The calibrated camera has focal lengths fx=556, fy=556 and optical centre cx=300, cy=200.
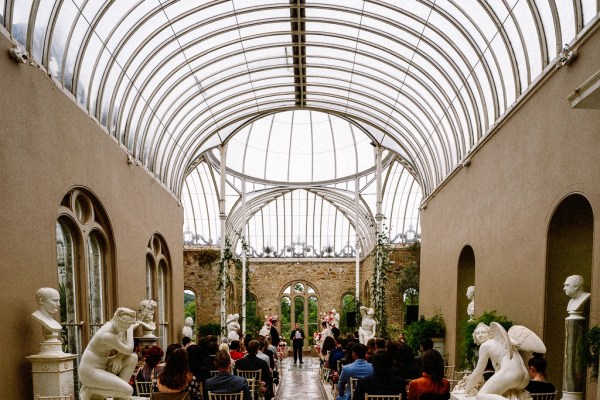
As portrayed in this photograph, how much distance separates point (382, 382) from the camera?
6.00m

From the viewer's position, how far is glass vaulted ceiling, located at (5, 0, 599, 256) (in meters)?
9.20

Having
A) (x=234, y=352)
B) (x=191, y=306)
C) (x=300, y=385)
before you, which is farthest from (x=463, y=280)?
(x=191, y=306)

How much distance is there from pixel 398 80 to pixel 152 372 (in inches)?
420

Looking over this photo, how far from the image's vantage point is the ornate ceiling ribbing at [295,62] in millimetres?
9266

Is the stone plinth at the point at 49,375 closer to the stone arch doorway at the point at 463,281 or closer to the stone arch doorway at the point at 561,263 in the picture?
the stone arch doorway at the point at 561,263

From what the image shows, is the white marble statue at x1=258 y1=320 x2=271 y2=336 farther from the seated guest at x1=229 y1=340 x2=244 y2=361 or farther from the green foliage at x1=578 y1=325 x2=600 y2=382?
the green foliage at x1=578 y1=325 x2=600 y2=382

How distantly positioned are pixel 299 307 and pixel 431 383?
93.8 ft

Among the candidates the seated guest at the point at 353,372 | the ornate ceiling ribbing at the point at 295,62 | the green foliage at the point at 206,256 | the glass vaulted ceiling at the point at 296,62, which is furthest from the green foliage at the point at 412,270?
the seated guest at the point at 353,372

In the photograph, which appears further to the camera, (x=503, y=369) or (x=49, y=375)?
(x=49, y=375)

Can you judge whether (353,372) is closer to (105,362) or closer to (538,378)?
(538,378)

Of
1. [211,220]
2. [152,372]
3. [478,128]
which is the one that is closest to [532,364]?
[152,372]

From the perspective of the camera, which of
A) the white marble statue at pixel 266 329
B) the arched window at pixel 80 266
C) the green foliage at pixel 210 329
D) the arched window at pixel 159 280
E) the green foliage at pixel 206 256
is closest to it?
the arched window at pixel 80 266

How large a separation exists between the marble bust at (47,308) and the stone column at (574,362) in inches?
255

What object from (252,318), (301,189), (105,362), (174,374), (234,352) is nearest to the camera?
(174,374)
